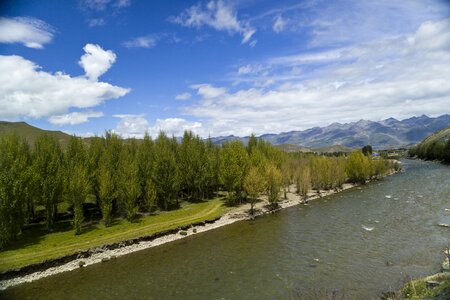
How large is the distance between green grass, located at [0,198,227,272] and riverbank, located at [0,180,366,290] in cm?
77

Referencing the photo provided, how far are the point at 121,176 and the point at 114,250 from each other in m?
19.3

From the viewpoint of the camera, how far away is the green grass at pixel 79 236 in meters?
40.3

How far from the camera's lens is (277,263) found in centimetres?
3750

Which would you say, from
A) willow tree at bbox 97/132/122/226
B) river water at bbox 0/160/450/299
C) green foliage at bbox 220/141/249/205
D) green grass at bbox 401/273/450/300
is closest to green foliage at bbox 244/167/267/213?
green foliage at bbox 220/141/249/205

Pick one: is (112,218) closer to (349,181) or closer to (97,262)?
(97,262)

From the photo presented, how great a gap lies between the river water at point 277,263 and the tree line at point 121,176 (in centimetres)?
1461

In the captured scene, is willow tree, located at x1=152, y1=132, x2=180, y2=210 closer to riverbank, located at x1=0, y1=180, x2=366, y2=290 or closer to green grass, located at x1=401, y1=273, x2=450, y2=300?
riverbank, located at x1=0, y1=180, x2=366, y2=290

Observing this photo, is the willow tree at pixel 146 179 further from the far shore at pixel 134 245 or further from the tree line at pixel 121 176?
the far shore at pixel 134 245

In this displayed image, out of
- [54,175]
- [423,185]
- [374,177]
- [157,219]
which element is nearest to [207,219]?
[157,219]

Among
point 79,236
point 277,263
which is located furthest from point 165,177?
point 277,263

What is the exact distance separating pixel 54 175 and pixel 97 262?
20419 mm

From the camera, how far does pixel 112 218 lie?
61656mm

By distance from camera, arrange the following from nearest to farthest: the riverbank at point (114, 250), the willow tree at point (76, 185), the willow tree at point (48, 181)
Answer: the riverbank at point (114, 250), the willow tree at point (76, 185), the willow tree at point (48, 181)

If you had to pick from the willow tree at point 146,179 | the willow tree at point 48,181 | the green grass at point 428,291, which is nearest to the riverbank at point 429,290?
the green grass at point 428,291
